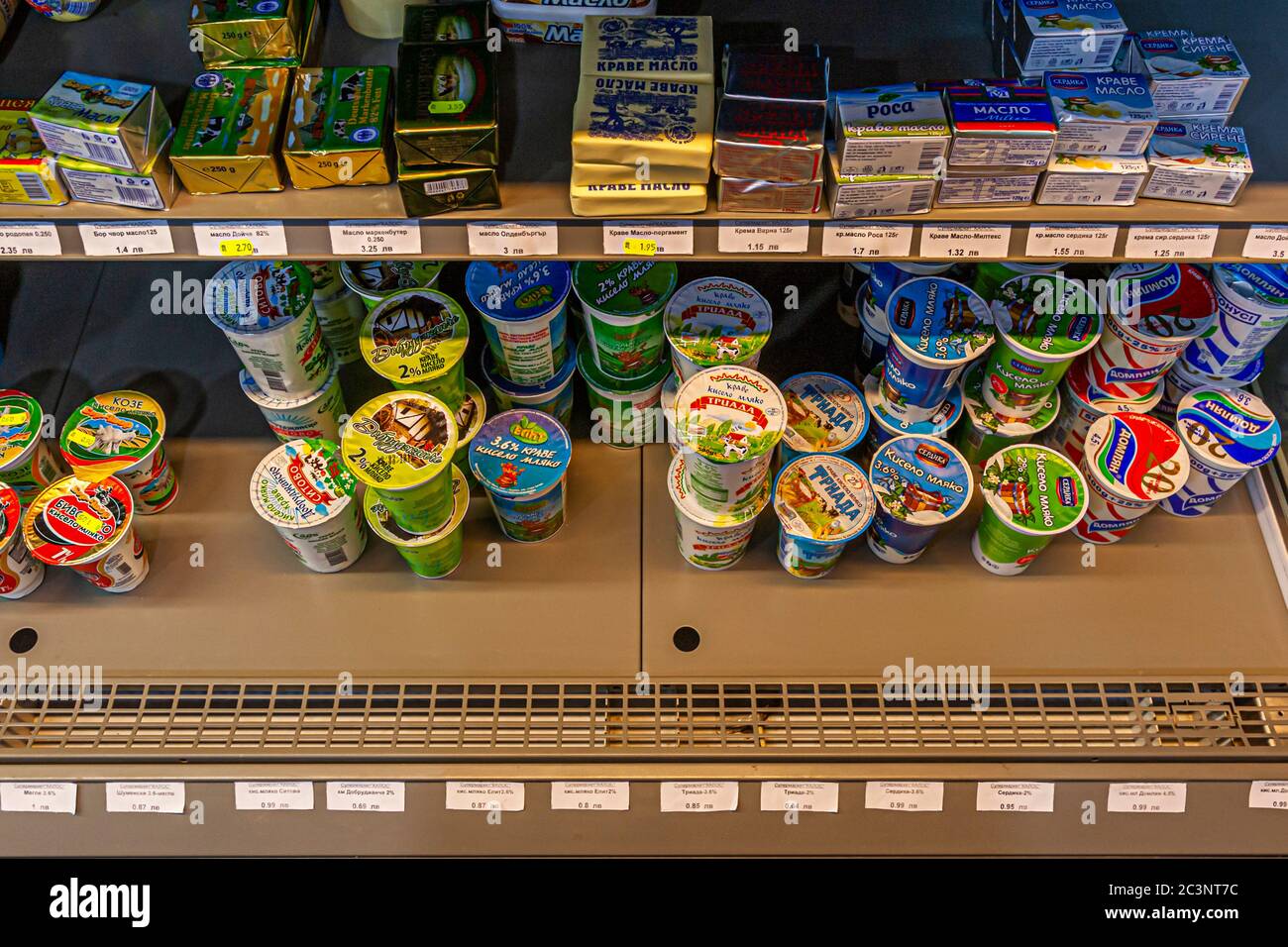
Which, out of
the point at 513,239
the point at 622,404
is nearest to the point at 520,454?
the point at 622,404

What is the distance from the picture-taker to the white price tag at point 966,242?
1.65m

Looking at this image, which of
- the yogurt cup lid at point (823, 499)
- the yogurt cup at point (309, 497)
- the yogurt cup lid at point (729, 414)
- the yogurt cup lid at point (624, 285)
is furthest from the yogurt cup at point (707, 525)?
the yogurt cup at point (309, 497)

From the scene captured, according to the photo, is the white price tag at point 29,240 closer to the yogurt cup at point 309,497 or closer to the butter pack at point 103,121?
the butter pack at point 103,121

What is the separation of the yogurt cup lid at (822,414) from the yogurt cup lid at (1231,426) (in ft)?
1.99

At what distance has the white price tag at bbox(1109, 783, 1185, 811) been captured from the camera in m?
1.89

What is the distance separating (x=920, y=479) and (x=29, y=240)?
1.54m

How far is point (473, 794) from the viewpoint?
190 cm

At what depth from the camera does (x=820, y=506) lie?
2.02 metres

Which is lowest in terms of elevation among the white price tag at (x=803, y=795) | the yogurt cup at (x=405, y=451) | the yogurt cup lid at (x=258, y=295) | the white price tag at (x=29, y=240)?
the white price tag at (x=803, y=795)

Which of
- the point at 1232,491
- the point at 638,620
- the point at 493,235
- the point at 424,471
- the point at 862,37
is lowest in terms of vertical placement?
the point at 638,620
